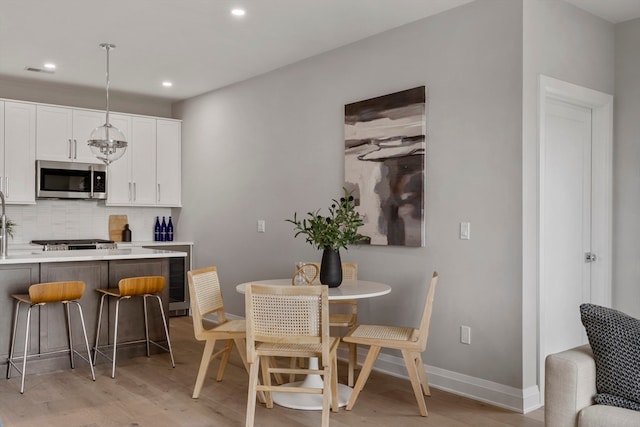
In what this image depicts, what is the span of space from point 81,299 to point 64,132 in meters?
2.53

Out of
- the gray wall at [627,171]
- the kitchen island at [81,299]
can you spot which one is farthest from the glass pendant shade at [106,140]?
the gray wall at [627,171]

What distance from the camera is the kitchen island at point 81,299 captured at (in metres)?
4.34

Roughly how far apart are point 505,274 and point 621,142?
→ 5.17 feet

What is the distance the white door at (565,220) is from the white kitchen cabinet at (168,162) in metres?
4.69

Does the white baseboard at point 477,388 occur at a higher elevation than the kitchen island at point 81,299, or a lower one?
lower

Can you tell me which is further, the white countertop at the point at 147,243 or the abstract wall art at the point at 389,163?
the white countertop at the point at 147,243

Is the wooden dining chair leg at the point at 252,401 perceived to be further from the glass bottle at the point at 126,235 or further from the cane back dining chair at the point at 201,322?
the glass bottle at the point at 126,235

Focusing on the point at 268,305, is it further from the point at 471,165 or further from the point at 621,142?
the point at 621,142

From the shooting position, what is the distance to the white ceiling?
3.97 meters

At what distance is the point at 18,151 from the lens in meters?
6.05

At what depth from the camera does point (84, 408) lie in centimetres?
357

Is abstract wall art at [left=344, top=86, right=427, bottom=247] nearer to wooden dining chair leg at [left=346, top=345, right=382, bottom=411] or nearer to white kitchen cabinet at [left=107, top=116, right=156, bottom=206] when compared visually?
wooden dining chair leg at [left=346, top=345, right=382, bottom=411]

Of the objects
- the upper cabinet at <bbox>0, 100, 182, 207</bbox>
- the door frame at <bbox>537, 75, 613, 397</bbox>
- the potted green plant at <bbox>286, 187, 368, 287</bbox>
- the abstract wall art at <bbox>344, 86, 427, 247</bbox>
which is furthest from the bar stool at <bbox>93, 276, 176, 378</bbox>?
the door frame at <bbox>537, 75, 613, 397</bbox>

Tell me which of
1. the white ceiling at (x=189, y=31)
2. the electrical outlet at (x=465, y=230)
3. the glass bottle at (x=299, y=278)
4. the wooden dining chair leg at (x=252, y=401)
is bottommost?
the wooden dining chair leg at (x=252, y=401)
